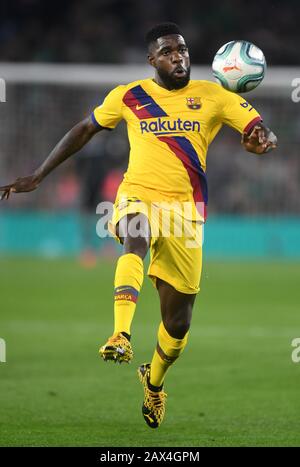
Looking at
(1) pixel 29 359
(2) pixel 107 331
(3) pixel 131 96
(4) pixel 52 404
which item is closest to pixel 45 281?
(2) pixel 107 331

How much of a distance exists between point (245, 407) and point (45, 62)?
55.7ft

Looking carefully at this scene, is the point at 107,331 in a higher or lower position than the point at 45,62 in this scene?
lower

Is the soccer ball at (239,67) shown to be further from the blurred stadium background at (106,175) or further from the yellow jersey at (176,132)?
the blurred stadium background at (106,175)

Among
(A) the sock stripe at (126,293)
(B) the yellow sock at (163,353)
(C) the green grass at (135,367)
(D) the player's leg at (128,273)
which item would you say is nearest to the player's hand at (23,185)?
(D) the player's leg at (128,273)

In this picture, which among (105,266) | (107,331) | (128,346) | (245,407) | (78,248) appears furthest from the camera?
(78,248)

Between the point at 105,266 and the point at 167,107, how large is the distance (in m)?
14.3

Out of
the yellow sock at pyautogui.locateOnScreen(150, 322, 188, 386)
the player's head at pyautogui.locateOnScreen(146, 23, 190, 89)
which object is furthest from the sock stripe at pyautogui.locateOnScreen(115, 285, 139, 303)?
the player's head at pyautogui.locateOnScreen(146, 23, 190, 89)

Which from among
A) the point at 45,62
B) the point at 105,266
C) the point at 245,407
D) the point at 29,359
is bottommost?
the point at 245,407

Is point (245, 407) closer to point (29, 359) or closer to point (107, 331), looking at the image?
point (29, 359)

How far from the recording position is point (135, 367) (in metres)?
10.6

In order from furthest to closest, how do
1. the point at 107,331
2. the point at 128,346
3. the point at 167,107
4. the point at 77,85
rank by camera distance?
the point at 77,85 < the point at 107,331 < the point at 167,107 < the point at 128,346

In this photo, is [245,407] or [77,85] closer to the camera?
[245,407]

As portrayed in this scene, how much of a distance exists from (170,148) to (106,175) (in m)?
15.3

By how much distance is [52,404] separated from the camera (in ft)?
27.8
